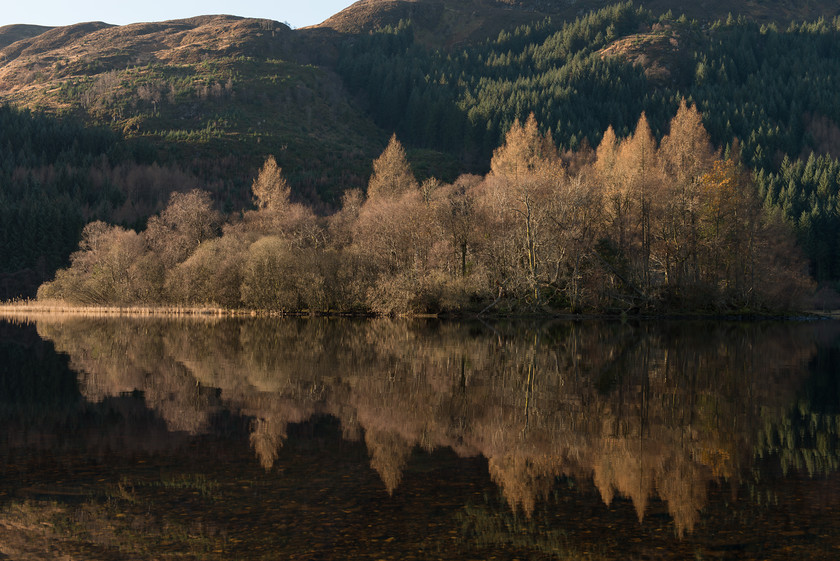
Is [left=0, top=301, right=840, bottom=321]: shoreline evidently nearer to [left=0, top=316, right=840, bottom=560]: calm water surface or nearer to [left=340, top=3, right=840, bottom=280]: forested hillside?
[left=0, top=316, right=840, bottom=560]: calm water surface

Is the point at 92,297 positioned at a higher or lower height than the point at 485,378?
lower

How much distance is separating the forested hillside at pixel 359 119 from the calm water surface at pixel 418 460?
59.7m

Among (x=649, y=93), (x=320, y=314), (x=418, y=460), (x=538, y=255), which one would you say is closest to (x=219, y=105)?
(x=649, y=93)

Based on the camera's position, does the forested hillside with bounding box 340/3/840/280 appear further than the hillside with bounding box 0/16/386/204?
Yes

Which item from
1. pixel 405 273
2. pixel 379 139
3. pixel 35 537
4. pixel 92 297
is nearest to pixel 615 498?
pixel 35 537

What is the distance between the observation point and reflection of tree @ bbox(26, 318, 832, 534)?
11891 millimetres

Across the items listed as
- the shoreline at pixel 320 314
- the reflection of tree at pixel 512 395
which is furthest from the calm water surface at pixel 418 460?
the shoreline at pixel 320 314

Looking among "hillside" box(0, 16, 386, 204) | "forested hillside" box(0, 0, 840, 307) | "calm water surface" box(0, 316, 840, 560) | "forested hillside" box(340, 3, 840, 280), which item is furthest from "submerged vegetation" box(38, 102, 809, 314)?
"forested hillside" box(340, 3, 840, 280)

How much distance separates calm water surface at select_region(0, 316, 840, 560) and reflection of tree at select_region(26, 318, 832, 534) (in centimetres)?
8

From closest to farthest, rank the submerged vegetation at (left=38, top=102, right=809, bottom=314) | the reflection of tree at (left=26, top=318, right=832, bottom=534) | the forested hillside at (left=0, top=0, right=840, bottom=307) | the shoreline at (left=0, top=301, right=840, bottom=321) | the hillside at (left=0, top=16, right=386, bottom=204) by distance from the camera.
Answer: the reflection of tree at (left=26, top=318, right=832, bottom=534) < the submerged vegetation at (left=38, top=102, right=809, bottom=314) < the shoreline at (left=0, top=301, right=840, bottom=321) < the forested hillside at (left=0, top=0, right=840, bottom=307) < the hillside at (left=0, top=16, right=386, bottom=204)

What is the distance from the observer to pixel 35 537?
8.55 meters

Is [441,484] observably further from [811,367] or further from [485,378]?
[811,367]

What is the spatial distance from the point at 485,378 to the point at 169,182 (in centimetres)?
10852

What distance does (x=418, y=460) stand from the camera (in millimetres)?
12070
